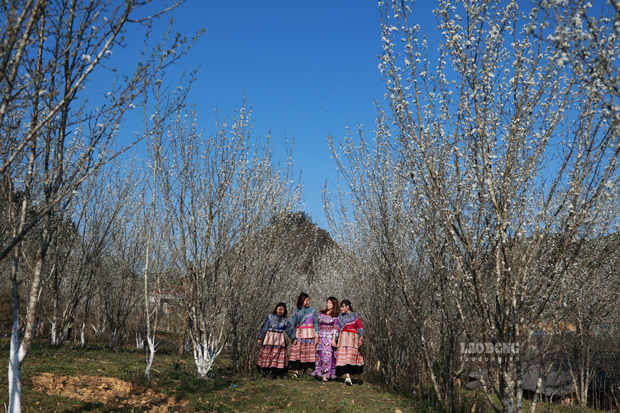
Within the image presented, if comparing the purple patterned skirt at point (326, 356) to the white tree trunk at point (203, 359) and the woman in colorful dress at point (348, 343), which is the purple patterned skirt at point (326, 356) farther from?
the white tree trunk at point (203, 359)

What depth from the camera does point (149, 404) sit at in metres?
6.84

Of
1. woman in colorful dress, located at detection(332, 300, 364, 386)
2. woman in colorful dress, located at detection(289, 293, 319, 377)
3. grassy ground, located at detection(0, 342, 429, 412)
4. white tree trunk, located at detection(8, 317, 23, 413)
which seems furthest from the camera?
woman in colorful dress, located at detection(289, 293, 319, 377)

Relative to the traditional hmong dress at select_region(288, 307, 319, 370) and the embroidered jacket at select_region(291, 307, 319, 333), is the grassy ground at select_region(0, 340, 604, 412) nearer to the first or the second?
the traditional hmong dress at select_region(288, 307, 319, 370)

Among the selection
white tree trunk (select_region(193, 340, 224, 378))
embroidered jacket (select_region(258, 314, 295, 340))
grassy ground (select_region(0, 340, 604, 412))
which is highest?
embroidered jacket (select_region(258, 314, 295, 340))

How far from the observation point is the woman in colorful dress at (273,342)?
33.5ft

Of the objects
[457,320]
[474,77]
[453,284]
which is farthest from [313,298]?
[474,77]

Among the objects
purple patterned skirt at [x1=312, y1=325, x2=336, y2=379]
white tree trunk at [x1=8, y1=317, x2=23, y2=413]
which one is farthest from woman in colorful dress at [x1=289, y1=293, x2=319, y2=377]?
white tree trunk at [x1=8, y1=317, x2=23, y2=413]

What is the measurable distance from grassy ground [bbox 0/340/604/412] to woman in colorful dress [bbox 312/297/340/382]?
2.04 feet

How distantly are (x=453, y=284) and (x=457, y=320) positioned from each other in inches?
83.1

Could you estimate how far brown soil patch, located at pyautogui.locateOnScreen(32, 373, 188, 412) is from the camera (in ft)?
21.8

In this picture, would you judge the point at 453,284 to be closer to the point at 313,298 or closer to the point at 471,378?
the point at 471,378

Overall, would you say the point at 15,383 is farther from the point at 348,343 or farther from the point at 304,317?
the point at 348,343

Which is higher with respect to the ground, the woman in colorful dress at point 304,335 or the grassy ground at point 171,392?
the woman in colorful dress at point 304,335

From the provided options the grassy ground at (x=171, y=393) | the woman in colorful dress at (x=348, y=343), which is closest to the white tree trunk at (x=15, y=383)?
the grassy ground at (x=171, y=393)
